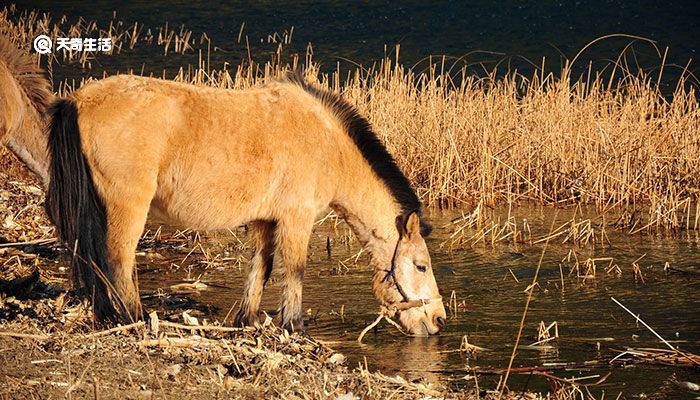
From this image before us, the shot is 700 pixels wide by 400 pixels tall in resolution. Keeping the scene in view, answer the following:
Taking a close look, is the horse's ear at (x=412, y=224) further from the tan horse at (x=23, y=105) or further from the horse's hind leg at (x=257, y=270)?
the tan horse at (x=23, y=105)

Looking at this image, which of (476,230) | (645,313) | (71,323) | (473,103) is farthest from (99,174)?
(473,103)

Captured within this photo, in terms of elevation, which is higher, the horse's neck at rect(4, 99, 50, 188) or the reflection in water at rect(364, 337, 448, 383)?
the horse's neck at rect(4, 99, 50, 188)

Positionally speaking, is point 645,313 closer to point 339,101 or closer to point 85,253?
point 339,101

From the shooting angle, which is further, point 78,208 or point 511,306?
point 511,306

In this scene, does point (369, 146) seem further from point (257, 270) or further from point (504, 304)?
point (504, 304)

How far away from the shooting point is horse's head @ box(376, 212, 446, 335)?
731cm

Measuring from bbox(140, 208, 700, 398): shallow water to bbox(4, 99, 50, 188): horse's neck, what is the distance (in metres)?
1.40

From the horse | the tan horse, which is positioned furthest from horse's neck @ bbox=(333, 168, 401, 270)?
the tan horse

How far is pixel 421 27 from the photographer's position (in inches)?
1194

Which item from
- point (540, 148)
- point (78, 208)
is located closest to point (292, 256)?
point (78, 208)

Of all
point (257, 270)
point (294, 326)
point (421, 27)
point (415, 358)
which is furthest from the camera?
point (421, 27)

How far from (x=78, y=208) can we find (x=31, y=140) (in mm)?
1730

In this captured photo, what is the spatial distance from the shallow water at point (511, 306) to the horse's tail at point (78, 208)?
1316 millimetres

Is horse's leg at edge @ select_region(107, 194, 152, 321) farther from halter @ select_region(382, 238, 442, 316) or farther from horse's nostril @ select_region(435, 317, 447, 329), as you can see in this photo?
horse's nostril @ select_region(435, 317, 447, 329)
